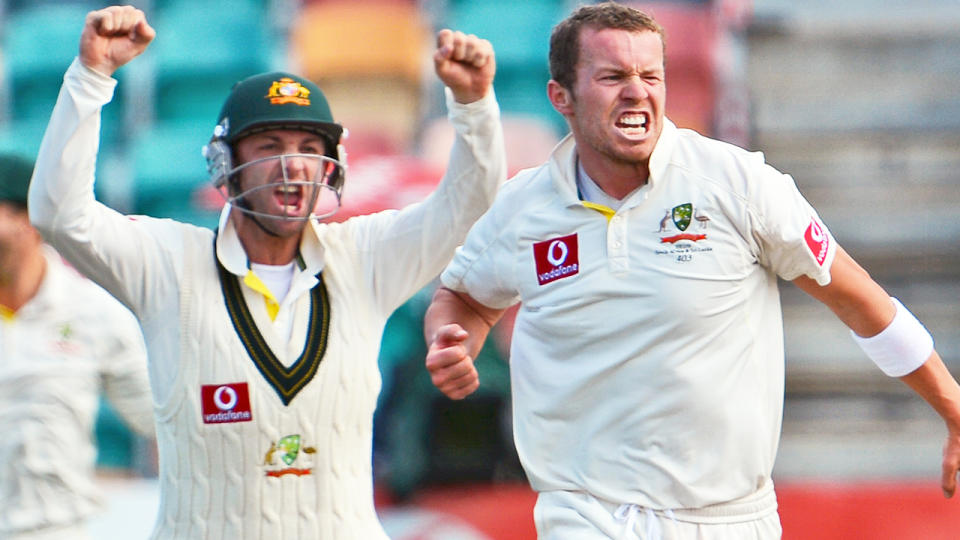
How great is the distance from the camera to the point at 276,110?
382cm

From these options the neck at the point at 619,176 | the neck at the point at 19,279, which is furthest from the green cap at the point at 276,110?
the neck at the point at 19,279

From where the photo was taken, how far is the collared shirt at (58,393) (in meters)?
4.52

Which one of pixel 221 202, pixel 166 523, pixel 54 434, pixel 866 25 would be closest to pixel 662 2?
pixel 866 25

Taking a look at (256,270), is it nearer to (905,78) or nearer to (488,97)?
(488,97)

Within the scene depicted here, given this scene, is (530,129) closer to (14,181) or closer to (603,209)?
(14,181)

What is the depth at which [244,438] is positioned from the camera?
3650mm

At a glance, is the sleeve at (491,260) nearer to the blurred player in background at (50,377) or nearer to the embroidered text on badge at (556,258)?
the embroidered text on badge at (556,258)

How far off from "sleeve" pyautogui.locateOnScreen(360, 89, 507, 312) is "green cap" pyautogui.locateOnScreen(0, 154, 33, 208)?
138 cm

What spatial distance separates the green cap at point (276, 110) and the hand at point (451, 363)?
2.45ft

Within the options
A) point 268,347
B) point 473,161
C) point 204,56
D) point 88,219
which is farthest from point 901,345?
point 204,56

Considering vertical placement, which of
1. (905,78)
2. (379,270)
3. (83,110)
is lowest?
(379,270)

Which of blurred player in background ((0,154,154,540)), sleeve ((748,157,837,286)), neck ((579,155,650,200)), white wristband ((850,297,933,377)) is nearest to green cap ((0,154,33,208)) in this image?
blurred player in background ((0,154,154,540))

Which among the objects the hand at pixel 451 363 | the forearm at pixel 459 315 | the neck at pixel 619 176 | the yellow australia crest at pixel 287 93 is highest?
the yellow australia crest at pixel 287 93

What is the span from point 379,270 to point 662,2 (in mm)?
5854
